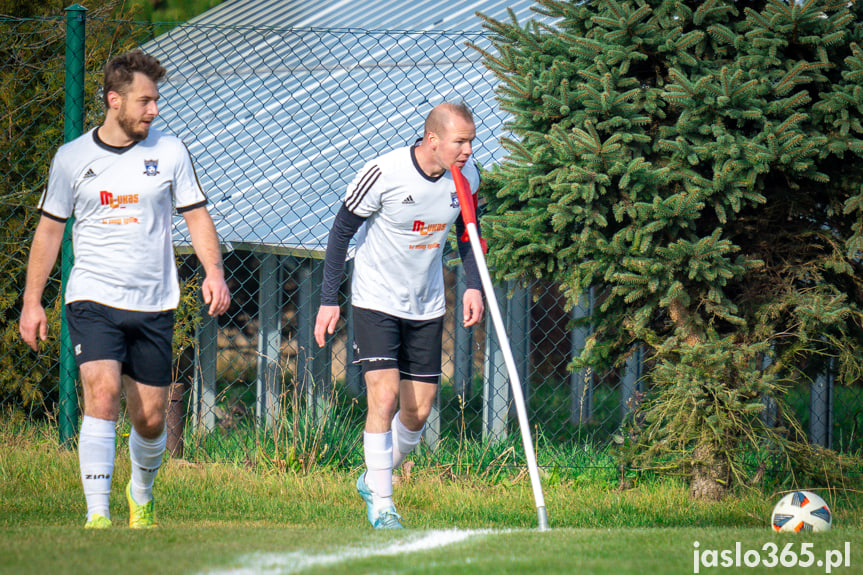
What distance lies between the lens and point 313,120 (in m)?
8.23

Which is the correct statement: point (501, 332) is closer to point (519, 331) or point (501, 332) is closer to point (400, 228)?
point (400, 228)

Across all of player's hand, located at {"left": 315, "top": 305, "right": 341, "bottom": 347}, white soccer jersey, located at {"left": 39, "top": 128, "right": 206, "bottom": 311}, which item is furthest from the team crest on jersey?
player's hand, located at {"left": 315, "top": 305, "right": 341, "bottom": 347}

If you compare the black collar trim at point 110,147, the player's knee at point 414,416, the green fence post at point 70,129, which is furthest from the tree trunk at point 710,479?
the green fence post at point 70,129

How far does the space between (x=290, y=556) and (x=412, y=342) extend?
149 centimetres

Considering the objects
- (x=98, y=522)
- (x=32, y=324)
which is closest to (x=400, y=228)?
(x=32, y=324)

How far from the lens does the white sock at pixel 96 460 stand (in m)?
3.74

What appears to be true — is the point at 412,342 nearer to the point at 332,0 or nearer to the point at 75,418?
the point at 75,418

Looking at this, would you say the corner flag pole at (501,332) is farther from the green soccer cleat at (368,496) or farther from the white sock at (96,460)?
the white sock at (96,460)

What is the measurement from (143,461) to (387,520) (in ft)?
3.75

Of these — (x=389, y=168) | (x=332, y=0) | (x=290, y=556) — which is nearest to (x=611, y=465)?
(x=389, y=168)

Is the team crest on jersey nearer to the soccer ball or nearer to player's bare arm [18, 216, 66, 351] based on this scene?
player's bare arm [18, 216, 66, 351]

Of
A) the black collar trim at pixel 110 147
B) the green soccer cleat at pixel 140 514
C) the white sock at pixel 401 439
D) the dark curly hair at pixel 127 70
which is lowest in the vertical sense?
the green soccer cleat at pixel 140 514

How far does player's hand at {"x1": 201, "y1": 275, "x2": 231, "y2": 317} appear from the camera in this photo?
378 centimetres

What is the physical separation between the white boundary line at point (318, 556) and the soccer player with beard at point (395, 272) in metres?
0.61
